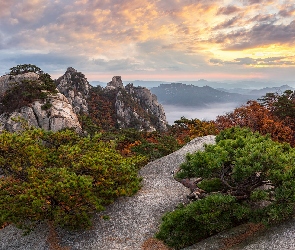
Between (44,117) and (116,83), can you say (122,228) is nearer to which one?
(44,117)

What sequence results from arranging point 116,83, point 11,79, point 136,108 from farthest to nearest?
point 116,83 < point 136,108 < point 11,79

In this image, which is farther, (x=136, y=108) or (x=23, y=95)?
(x=136, y=108)

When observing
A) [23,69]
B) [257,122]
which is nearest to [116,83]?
[23,69]

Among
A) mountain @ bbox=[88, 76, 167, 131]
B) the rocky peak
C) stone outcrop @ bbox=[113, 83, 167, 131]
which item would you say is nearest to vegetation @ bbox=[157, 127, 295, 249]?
mountain @ bbox=[88, 76, 167, 131]

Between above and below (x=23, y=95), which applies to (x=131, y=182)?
below

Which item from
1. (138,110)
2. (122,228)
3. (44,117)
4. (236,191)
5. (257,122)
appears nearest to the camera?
(236,191)

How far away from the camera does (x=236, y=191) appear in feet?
50.5

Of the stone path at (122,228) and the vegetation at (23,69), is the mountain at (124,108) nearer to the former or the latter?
the vegetation at (23,69)

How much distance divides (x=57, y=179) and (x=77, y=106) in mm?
76667

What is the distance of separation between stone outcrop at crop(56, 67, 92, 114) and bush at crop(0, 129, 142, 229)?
71479mm

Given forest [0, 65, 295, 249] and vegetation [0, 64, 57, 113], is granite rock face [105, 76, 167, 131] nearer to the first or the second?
vegetation [0, 64, 57, 113]

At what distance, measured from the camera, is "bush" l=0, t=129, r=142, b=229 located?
15.2 metres

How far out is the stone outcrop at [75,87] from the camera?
92.3m

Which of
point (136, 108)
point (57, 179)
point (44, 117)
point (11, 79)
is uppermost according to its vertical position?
point (11, 79)
